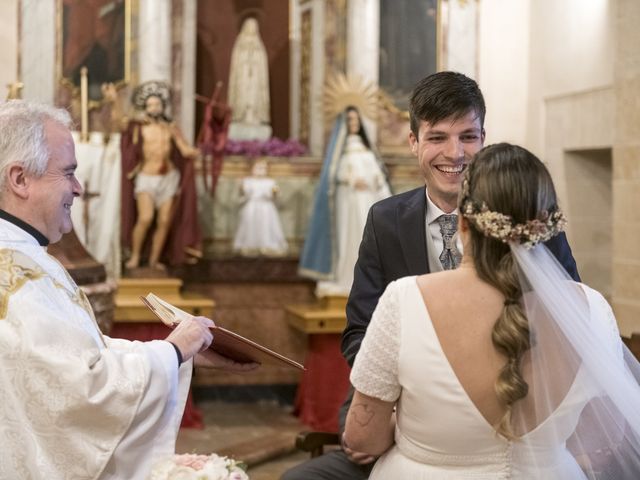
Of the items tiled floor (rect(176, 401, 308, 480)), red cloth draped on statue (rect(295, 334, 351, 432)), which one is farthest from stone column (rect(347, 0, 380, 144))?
tiled floor (rect(176, 401, 308, 480))

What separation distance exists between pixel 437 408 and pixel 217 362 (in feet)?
3.08

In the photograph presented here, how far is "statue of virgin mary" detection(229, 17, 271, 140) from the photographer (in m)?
9.64

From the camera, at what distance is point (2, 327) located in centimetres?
254

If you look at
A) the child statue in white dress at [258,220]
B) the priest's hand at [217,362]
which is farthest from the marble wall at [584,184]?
the priest's hand at [217,362]

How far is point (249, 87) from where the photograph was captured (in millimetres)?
9727

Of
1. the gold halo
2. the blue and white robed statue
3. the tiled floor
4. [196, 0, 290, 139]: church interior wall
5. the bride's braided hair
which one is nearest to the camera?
the bride's braided hair

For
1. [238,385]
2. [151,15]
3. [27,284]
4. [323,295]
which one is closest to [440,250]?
[27,284]

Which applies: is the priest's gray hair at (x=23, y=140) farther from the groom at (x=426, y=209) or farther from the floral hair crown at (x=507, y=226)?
the floral hair crown at (x=507, y=226)

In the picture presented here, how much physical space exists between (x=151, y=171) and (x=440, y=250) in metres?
A: 5.53

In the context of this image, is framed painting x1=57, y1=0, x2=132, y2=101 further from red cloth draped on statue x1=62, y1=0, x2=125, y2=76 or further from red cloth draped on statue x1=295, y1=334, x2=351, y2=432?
red cloth draped on statue x1=295, y1=334, x2=351, y2=432

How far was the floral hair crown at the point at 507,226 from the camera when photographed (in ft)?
7.16

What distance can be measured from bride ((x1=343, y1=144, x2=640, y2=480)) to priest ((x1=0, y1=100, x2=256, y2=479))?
2.19ft

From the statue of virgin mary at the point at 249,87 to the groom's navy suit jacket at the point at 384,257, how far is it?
6593 millimetres

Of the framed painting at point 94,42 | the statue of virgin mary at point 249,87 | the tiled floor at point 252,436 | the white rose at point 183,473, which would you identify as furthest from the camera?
the statue of virgin mary at point 249,87
